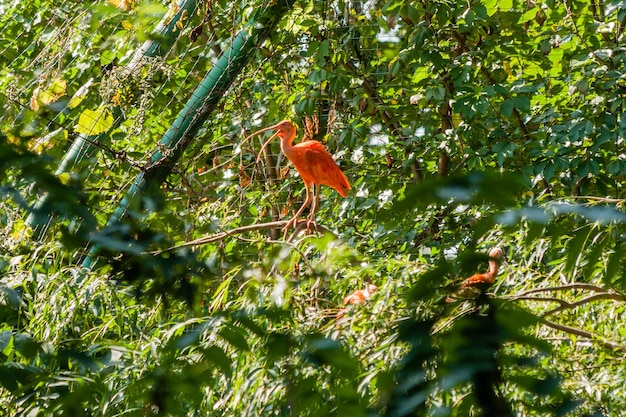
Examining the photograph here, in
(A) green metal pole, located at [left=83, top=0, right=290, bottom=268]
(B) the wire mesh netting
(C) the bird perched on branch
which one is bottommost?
(B) the wire mesh netting

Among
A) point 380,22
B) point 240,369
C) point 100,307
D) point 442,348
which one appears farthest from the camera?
point 380,22

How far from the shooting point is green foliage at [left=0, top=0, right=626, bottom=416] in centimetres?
64

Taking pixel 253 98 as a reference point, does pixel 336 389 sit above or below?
above

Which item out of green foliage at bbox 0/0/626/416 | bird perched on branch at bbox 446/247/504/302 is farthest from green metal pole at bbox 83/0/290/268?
bird perched on branch at bbox 446/247/504/302

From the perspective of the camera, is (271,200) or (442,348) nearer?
(442,348)

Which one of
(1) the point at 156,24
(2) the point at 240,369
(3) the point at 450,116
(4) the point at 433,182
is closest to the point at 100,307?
(2) the point at 240,369

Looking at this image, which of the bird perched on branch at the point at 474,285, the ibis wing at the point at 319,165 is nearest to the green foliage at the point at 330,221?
the bird perched on branch at the point at 474,285

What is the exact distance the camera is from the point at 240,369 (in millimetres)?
1902

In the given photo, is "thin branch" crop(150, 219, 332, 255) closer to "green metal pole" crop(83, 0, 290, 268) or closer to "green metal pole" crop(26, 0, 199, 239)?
"green metal pole" crop(83, 0, 290, 268)

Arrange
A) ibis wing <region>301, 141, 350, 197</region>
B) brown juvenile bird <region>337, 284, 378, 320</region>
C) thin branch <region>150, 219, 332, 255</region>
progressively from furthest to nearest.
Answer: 1. ibis wing <region>301, 141, 350, 197</region>
2. brown juvenile bird <region>337, 284, 378, 320</region>
3. thin branch <region>150, 219, 332, 255</region>

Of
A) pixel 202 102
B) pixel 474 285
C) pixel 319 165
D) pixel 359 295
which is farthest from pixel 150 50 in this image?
pixel 474 285

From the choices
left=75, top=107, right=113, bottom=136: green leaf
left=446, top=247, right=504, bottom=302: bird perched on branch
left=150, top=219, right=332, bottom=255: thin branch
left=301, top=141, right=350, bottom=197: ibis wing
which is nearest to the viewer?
left=446, top=247, right=504, bottom=302: bird perched on branch

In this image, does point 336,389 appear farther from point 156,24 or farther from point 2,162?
point 156,24

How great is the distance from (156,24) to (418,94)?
154 centimetres
